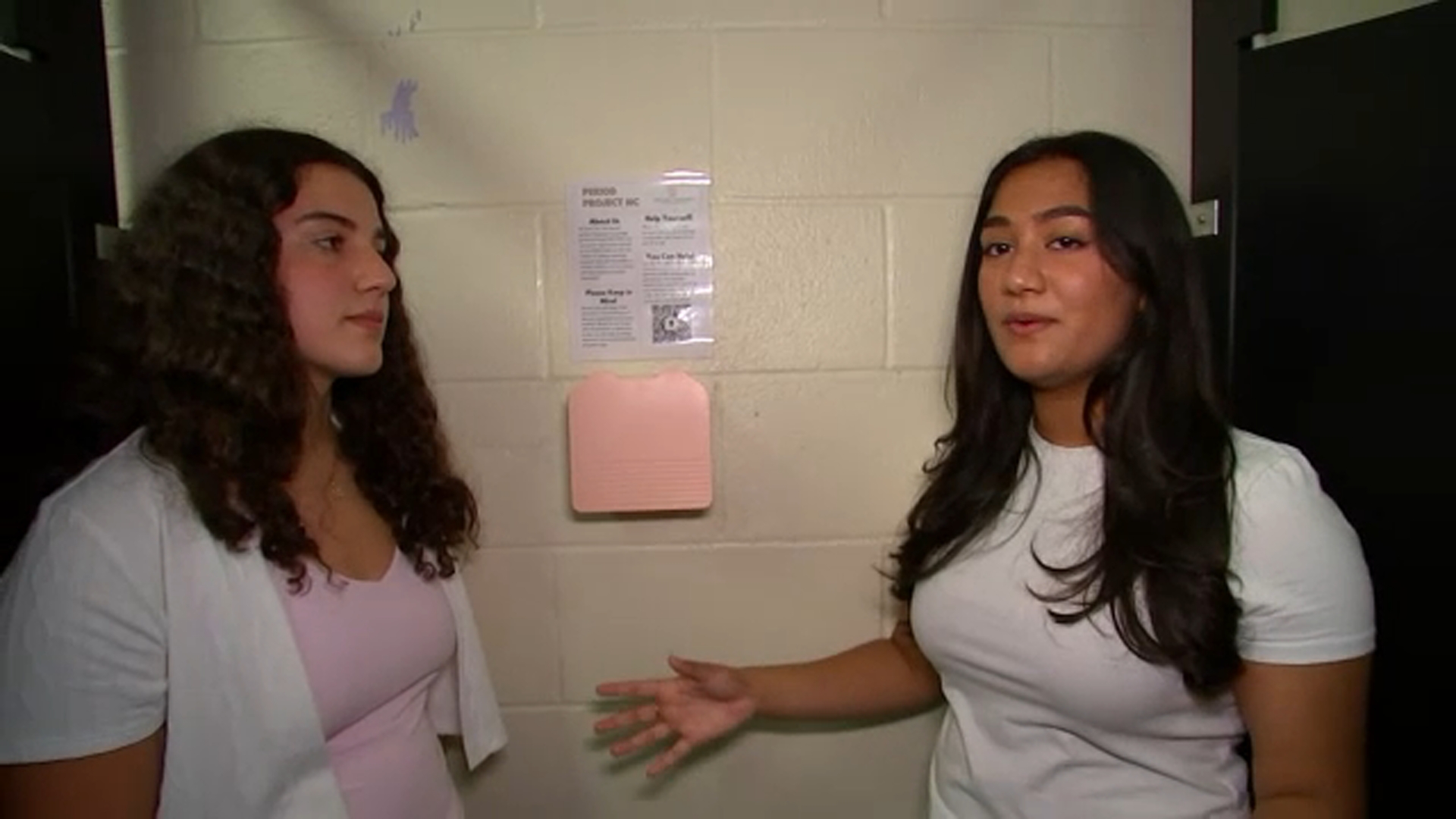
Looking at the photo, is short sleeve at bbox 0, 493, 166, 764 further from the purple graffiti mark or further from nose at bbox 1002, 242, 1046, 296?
nose at bbox 1002, 242, 1046, 296

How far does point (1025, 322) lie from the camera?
1032mm

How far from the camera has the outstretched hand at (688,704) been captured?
1.21 metres

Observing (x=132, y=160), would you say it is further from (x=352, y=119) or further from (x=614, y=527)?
(x=614, y=527)

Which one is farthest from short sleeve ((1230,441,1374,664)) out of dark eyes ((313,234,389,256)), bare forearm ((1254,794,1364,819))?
dark eyes ((313,234,389,256))

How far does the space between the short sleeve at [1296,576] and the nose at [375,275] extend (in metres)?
1.12

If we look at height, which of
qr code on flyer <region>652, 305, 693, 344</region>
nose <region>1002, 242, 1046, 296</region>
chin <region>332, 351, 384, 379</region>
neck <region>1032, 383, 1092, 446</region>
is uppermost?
nose <region>1002, 242, 1046, 296</region>

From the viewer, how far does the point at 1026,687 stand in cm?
100

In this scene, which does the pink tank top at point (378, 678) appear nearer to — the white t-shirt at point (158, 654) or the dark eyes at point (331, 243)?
the white t-shirt at point (158, 654)

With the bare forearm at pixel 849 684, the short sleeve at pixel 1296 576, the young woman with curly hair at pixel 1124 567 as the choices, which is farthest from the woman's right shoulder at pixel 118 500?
the short sleeve at pixel 1296 576

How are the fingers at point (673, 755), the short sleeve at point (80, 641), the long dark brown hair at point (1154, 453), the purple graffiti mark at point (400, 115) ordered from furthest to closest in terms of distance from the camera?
the purple graffiti mark at point (400, 115)
the fingers at point (673, 755)
the long dark brown hair at point (1154, 453)
the short sleeve at point (80, 641)

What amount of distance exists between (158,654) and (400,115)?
2.84ft

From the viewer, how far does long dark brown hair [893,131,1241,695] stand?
36.4 inches

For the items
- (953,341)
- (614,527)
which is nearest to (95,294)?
(614,527)

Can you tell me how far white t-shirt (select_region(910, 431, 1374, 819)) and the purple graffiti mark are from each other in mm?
1090
